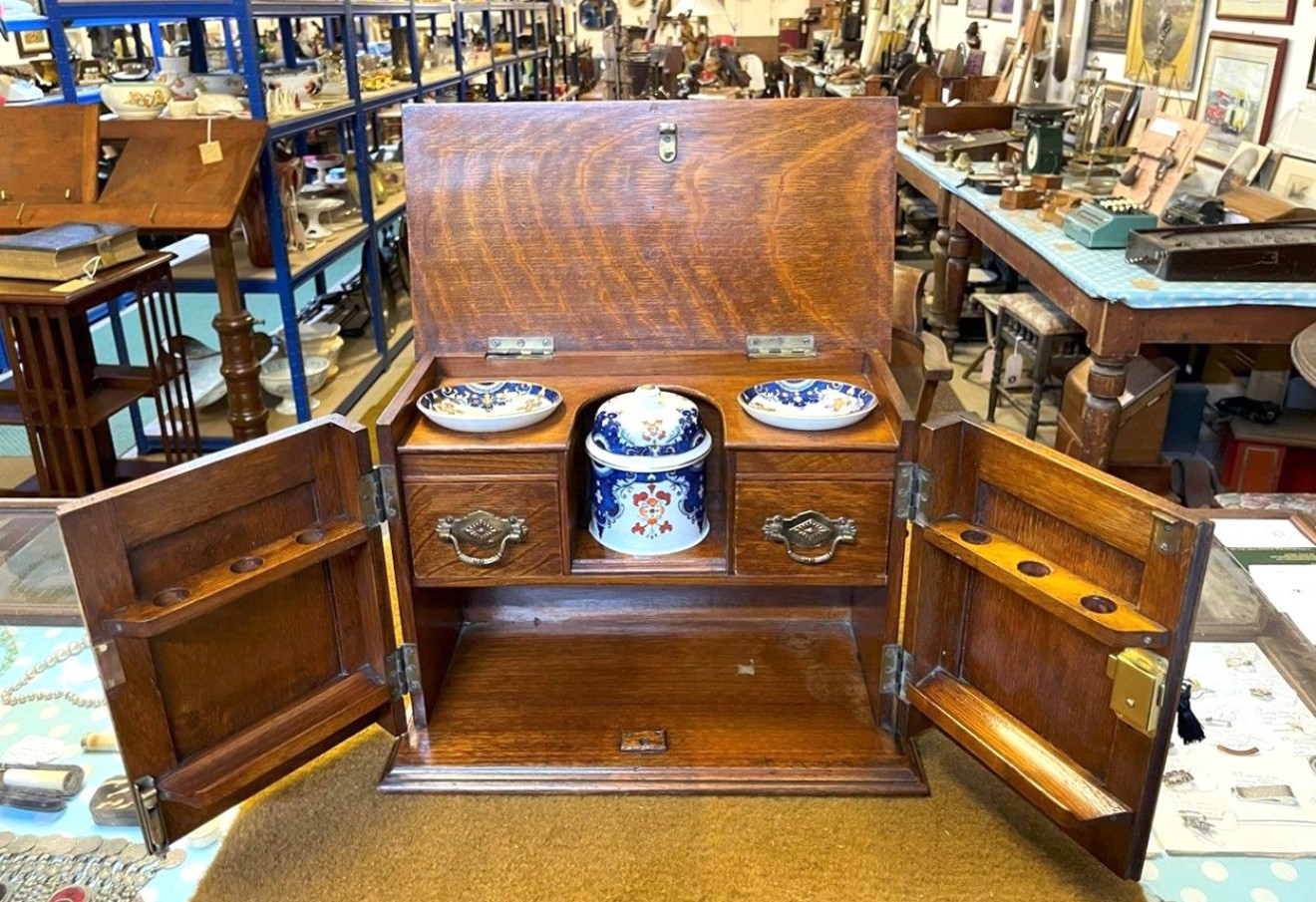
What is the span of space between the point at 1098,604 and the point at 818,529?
1.20 feet

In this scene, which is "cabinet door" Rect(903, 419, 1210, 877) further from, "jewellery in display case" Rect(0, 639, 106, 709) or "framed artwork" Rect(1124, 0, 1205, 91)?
"framed artwork" Rect(1124, 0, 1205, 91)

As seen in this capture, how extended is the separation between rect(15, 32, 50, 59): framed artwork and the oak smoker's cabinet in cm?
540

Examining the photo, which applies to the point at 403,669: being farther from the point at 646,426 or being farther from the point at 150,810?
the point at 646,426

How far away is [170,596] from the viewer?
112cm

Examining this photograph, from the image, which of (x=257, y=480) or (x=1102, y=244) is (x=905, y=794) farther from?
(x=1102, y=244)

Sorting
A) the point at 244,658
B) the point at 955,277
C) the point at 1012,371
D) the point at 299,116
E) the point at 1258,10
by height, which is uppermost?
the point at 1258,10

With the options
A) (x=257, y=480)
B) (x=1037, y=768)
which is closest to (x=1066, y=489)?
(x=1037, y=768)

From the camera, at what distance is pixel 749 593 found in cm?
176

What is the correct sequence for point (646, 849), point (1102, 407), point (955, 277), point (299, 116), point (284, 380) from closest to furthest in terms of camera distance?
point (646, 849) → point (1102, 407) → point (299, 116) → point (284, 380) → point (955, 277)

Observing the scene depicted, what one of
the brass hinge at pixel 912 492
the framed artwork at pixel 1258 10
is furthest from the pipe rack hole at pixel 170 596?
the framed artwork at pixel 1258 10

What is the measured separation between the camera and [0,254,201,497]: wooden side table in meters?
2.41

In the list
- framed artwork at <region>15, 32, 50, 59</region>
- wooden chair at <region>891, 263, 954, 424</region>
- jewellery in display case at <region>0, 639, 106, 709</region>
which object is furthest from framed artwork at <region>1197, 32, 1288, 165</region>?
framed artwork at <region>15, 32, 50, 59</region>

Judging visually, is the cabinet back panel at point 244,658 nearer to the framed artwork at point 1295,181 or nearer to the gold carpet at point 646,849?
the gold carpet at point 646,849

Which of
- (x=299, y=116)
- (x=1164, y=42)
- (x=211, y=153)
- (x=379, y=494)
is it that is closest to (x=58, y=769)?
(x=379, y=494)
